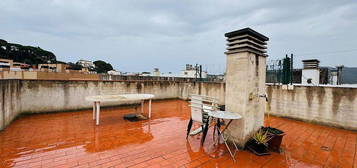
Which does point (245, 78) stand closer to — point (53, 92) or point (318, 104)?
point (318, 104)

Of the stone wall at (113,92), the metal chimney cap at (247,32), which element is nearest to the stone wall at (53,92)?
the stone wall at (113,92)

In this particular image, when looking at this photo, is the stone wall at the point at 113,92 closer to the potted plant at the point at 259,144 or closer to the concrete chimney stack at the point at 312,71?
the concrete chimney stack at the point at 312,71

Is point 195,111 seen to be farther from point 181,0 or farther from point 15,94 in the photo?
point 181,0

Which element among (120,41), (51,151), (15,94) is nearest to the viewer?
(51,151)

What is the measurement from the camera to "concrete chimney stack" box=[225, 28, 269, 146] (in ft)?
7.69

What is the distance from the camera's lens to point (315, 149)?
2490 millimetres

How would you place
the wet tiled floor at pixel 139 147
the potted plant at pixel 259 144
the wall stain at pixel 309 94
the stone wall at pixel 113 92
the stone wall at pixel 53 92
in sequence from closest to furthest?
the wet tiled floor at pixel 139 147 → the potted plant at pixel 259 144 → the stone wall at pixel 53 92 → the stone wall at pixel 113 92 → the wall stain at pixel 309 94

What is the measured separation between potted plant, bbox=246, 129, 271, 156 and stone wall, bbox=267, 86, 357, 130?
113 inches

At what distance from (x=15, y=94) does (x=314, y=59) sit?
10.6m

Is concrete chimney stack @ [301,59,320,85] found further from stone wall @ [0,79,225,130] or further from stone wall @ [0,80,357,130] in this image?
stone wall @ [0,79,225,130]

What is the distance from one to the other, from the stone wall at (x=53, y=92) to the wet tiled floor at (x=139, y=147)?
650 mm

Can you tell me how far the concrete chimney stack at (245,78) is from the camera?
2344 mm

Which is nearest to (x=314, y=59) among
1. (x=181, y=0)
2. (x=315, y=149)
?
(x=315, y=149)

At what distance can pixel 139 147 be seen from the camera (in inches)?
96.0
